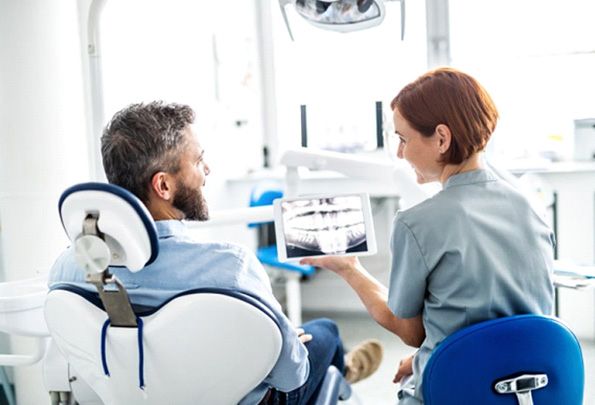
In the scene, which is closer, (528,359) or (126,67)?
(528,359)

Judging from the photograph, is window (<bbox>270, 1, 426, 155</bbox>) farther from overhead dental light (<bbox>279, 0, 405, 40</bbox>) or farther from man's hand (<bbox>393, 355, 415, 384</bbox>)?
man's hand (<bbox>393, 355, 415, 384</bbox>)

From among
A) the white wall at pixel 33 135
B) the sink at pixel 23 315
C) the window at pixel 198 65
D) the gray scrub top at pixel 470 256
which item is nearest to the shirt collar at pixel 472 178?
the gray scrub top at pixel 470 256

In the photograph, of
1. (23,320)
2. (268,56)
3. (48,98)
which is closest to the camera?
(23,320)

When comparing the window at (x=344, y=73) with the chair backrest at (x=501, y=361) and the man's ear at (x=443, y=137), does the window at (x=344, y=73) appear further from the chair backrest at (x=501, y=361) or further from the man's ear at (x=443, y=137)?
the chair backrest at (x=501, y=361)

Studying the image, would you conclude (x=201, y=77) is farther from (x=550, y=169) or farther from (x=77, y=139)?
(x=550, y=169)

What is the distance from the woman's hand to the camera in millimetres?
1569

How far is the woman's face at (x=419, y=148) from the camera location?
1326 mm

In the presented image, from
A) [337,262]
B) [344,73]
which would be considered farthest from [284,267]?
[337,262]

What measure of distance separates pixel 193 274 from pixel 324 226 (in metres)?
0.47

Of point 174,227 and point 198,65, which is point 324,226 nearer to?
point 174,227

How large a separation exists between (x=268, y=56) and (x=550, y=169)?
5.89ft

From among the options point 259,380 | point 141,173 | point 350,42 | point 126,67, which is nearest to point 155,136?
point 141,173

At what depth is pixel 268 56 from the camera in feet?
13.1

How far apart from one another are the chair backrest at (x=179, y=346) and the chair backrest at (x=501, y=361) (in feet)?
1.02
